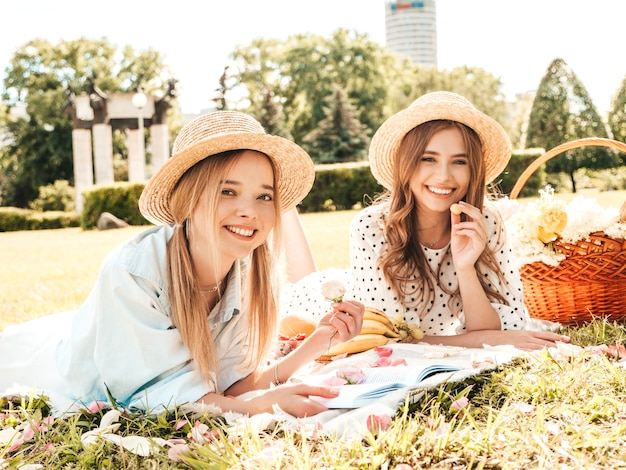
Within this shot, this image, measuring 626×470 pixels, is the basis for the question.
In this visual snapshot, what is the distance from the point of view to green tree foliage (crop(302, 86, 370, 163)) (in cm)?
3556

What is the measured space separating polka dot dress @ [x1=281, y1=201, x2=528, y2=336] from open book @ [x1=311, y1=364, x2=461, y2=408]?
0.84 metres

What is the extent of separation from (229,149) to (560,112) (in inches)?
957

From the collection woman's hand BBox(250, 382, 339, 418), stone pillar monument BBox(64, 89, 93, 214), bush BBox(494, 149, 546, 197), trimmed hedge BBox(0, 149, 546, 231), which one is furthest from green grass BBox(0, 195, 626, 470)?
stone pillar monument BBox(64, 89, 93, 214)

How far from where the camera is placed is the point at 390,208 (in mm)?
3865

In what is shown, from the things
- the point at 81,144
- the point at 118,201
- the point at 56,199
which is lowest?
the point at 56,199

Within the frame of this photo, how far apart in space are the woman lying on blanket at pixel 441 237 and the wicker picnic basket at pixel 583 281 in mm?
557

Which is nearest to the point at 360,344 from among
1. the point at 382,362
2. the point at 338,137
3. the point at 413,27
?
the point at 382,362

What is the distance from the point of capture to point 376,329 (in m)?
3.52

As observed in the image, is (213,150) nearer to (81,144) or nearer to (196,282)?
(196,282)

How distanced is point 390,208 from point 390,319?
2.12ft

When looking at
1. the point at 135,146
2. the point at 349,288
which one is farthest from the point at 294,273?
the point at 135,146

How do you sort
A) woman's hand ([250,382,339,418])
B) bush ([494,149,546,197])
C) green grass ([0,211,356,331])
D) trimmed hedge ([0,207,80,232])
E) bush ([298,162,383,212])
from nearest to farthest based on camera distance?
woman's hand ([250,382,339,418]), green grass ([0,211,356,331]), bush ([298,162,383,212]), bush ([494,149,546,197]), trimmed hedge ([0,207,80,232])

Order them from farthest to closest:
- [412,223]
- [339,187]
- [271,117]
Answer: [271,117], [339,187], [412,223]

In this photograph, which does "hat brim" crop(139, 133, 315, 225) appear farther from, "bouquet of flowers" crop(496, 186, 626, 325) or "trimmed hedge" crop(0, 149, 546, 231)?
"trimmed hedge" crop(0, 149, 546, 231)
